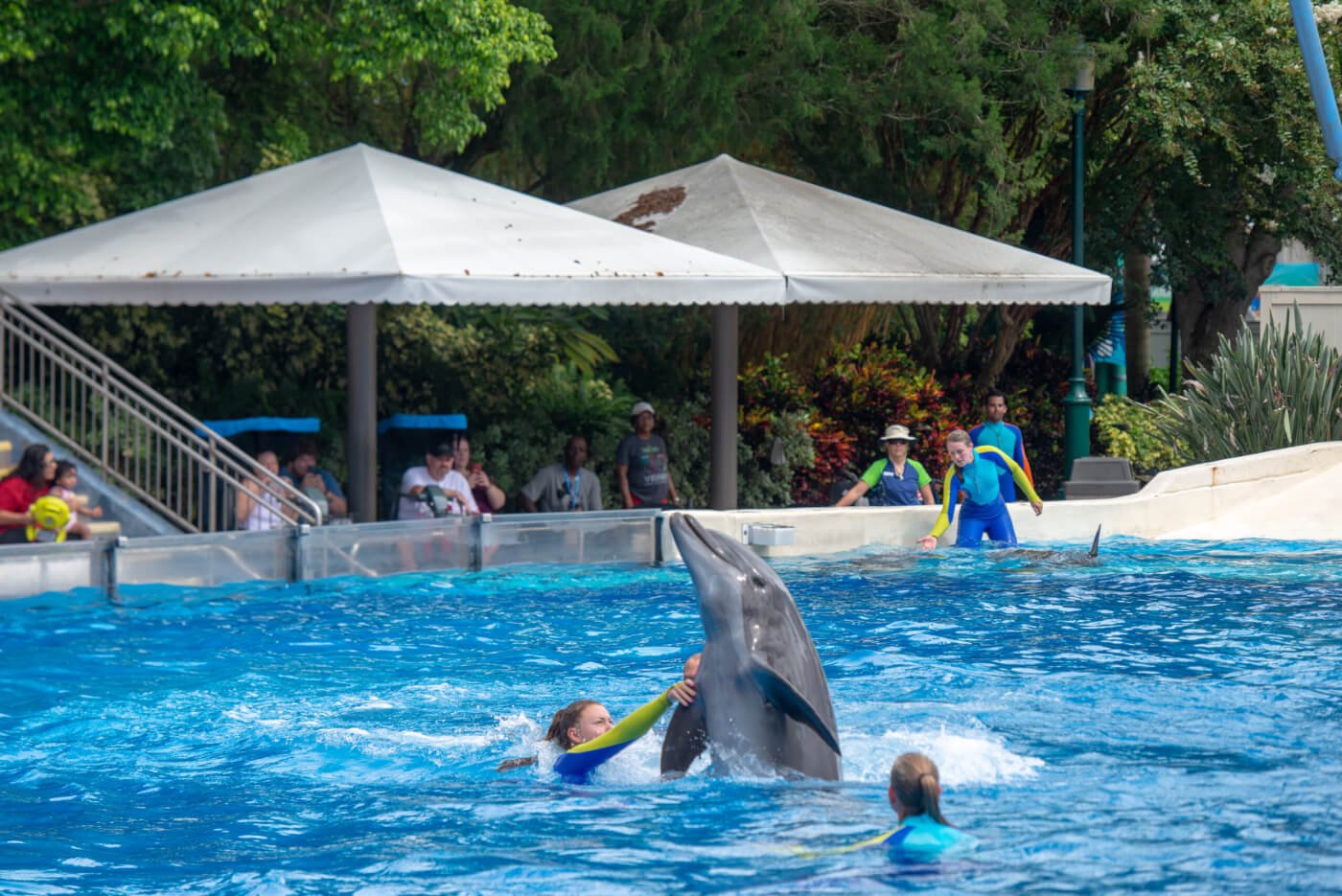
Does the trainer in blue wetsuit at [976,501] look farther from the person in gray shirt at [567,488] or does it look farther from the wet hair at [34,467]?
the wet hair at [34,467]

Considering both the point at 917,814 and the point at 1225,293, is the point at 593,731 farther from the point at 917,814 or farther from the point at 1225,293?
the point at 1225,293

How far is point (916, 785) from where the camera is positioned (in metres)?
6.39

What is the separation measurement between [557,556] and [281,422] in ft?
11.1

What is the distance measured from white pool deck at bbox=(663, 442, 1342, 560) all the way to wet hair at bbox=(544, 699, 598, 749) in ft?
24.1

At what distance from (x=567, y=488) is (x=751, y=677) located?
33.2ft

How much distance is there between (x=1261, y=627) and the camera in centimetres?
1251

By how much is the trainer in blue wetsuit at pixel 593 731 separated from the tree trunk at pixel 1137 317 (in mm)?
19839

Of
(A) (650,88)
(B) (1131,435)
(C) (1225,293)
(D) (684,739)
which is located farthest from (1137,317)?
(D) (684,739)

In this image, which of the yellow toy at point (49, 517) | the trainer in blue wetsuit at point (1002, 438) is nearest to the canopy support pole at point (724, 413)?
the trainer in blue wetsuit at point (1002, 438)

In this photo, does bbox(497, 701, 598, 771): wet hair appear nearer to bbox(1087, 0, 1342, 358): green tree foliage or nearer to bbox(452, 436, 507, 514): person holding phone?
bbox(452, 436, 507, 514): person holding phone

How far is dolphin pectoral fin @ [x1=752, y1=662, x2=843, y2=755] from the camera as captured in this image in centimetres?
700

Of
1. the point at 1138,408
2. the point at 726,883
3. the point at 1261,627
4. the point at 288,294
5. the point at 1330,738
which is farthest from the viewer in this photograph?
the point at 1138,408

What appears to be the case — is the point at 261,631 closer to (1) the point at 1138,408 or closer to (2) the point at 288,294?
(2) the point at 288,294

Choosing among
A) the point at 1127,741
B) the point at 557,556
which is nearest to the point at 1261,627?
the point at 1127,741
